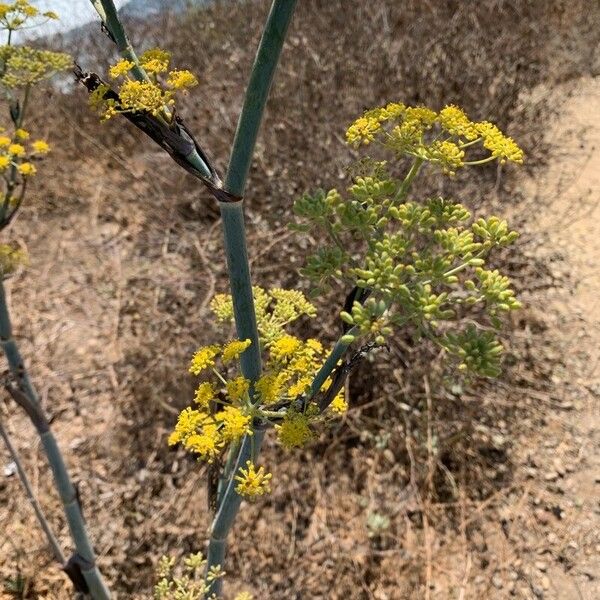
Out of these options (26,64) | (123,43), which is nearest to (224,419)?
(123,43)

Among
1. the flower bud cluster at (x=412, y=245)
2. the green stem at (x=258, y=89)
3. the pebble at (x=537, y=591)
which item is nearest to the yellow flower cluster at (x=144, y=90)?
the green stem at (x=258, y=89)

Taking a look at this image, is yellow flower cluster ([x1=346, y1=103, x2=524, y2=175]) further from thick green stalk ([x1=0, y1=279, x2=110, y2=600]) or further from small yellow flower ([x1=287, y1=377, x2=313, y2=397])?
thick green stalk ([x1=0, y1=279, x2=110, y2=600])

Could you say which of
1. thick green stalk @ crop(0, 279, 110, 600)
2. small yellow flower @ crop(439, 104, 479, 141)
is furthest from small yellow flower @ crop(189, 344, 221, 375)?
thick green stalk @ crop(0, 279, 110, 600)

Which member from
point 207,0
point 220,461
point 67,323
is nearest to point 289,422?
point 220,461

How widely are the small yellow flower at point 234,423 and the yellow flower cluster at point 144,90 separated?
0.56 meters

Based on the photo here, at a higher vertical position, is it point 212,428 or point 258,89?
point 258,89

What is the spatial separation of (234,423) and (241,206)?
1.35ft

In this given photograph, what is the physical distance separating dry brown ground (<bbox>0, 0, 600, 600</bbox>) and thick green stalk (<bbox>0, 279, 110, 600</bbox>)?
0.80 meters

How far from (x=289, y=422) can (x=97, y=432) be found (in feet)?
8.87

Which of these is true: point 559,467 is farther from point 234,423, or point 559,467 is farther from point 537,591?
point 234,423

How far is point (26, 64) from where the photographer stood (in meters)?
1.74

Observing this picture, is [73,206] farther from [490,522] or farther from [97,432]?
[490,522]

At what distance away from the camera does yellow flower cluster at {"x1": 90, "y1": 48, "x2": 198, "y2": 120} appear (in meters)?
0.90

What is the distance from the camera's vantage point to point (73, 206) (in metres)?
4.80
